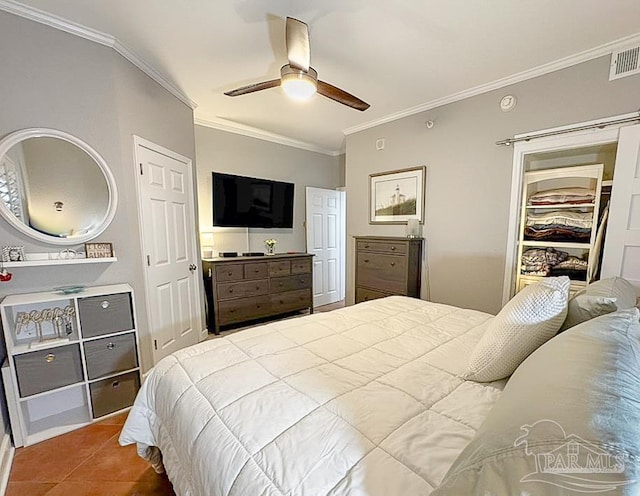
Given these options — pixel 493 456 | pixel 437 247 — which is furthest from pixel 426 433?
pixel 437 247

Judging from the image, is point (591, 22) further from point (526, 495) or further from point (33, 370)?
point (33, 370)

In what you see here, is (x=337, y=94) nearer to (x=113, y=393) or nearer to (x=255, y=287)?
(x=255, y=287)

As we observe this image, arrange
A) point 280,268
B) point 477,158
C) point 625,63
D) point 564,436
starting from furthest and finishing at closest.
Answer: point 280,268 < point 477,158 < point 625,63 < point 564,436

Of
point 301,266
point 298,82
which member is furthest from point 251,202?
point 298,82

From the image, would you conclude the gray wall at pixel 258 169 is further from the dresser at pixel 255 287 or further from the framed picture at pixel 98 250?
the framed picture at pixel 98 250

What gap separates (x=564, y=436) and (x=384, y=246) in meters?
2.76

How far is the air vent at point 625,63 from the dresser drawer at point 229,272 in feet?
12.4

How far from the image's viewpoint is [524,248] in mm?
2754

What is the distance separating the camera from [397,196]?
3441 mm

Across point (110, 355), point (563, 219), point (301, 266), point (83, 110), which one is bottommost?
point (110, 355)

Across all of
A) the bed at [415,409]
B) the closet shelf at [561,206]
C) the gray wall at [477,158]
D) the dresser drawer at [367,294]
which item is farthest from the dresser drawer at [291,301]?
the closet shelf at [561,206]

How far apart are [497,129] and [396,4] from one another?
1585 millimetres

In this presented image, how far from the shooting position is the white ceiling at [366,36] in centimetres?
169

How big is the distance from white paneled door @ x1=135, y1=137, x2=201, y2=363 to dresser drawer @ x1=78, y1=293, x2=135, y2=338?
433 mm
